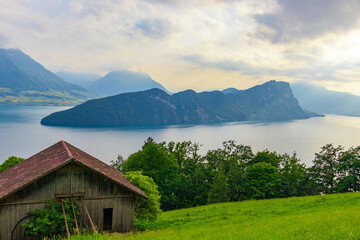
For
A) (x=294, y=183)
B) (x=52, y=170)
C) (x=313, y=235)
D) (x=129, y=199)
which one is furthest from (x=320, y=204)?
(x=294, y=183)

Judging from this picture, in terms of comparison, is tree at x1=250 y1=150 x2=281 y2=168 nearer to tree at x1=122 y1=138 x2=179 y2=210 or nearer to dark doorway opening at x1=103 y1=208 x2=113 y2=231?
tree at x1=122 y1=138 x2=179 y2=210

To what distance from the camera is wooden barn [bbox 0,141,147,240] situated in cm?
1745

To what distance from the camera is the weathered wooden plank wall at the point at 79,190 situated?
1745 centimetres

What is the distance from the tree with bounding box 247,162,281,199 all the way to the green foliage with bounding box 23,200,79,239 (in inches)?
1568

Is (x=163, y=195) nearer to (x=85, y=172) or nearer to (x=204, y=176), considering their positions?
(x=204, y=176)

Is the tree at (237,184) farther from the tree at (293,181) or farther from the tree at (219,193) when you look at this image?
the tree at (293,181)

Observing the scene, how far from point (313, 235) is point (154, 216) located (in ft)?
52.4

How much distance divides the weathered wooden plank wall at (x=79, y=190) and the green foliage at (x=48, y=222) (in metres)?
0.50

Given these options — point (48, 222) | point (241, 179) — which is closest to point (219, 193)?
point (241, 179)

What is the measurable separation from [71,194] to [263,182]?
41481 mm

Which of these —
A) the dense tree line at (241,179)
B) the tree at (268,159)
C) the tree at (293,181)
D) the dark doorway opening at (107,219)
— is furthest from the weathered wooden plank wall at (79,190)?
the tree at (268,159)

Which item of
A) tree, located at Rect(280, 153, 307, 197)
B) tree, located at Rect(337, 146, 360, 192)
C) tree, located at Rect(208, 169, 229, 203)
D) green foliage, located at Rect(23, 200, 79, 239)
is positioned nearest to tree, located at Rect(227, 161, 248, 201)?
tree, located at Rect(208, 169, 229, 203)

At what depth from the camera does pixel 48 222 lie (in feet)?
58.2

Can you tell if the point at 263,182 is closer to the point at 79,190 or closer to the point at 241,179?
the point at 241,179
